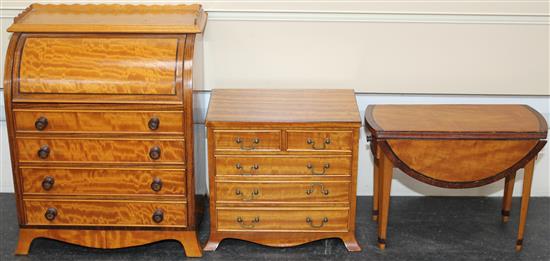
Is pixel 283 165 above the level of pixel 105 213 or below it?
above

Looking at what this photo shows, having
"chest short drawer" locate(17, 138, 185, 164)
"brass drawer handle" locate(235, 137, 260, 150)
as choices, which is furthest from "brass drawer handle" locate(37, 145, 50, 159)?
"brass drawer handle" locate(235, 137, 260, 150)

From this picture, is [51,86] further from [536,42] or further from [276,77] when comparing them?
[536,42]

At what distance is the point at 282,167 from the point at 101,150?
0.80 metres

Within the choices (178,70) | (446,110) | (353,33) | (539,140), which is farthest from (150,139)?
(539,140)

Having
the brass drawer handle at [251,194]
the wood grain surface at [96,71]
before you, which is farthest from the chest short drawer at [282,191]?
the wood grain surface at [96,71]

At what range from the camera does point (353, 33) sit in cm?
359

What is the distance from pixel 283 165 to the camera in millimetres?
3234

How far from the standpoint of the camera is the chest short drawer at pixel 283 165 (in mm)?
3221

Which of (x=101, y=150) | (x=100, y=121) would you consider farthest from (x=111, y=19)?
(x=101, y=150)

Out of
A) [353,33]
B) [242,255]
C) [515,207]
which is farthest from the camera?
[515,207]

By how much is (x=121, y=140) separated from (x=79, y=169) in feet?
0.81

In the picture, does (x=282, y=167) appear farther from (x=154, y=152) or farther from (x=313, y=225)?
(x=154, y=152)

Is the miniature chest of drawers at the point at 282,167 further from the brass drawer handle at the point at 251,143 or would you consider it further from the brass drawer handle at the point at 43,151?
the brass drawer handle at the point at 43,151

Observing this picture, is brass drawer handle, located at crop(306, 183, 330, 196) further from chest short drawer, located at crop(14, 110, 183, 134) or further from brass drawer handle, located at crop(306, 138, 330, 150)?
chest short drawer, located at crop(14, 110, 183, 134)
